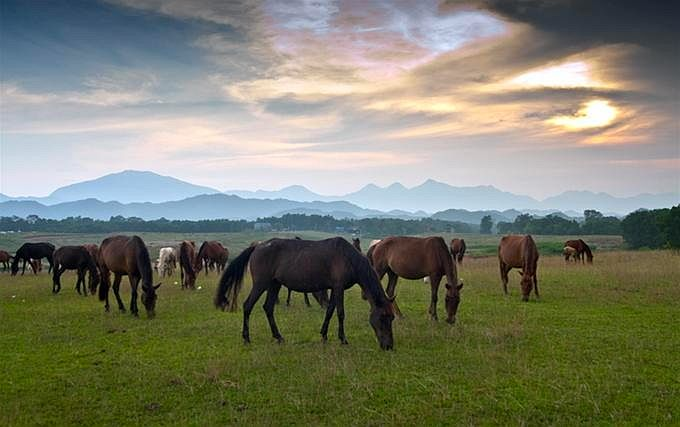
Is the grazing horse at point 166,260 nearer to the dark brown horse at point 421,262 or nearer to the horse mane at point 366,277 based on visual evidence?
the dark brown horse at point 421,262

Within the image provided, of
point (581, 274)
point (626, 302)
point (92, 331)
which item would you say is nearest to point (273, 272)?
point (92, 331)

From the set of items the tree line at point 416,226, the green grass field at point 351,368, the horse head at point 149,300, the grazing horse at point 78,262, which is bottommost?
the green grass field at point 351,368

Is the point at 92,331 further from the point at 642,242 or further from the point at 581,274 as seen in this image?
the point at 642,242

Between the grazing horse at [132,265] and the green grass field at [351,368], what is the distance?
0.63 m

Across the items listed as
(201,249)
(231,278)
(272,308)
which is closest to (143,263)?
(231,278)

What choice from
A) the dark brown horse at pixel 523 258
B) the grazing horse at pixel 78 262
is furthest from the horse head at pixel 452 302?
the grazing horse at pixel 78 262

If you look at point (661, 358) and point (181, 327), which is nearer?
point (661, 358)

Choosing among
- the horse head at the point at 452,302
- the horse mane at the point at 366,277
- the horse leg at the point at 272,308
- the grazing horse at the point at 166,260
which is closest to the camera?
the horse mane at the point at 366,277

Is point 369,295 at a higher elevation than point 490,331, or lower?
higher

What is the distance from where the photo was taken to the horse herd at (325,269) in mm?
11102

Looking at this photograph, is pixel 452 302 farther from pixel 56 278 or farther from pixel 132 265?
pixel 56 278

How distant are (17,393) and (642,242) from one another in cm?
7661

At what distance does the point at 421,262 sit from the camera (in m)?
14.3

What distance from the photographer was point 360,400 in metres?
7.26
